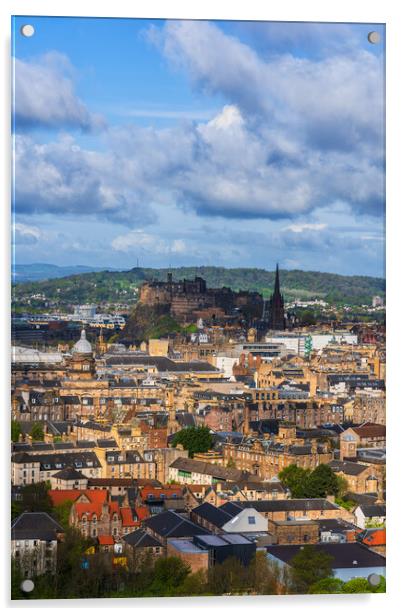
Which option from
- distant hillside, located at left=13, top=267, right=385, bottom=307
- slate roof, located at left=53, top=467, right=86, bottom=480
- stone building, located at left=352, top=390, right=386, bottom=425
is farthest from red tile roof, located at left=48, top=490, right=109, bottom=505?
stone building, located at left=352, top=390, right=386, bottom=425

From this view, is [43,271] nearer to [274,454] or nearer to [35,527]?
[35,527]

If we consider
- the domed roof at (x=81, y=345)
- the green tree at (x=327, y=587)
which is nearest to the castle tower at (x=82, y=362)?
the domed roof at (x=81, y=345)

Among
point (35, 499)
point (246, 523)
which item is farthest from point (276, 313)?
point (35, 499)

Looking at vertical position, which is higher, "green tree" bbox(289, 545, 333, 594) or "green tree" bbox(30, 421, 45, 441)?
"green tree" bbox(30, 421, 45, 441)

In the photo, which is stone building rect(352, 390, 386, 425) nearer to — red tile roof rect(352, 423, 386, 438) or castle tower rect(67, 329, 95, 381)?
red tile roof rect(352, 423, 386, 438)

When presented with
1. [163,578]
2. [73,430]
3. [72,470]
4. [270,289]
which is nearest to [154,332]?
[270,289]
